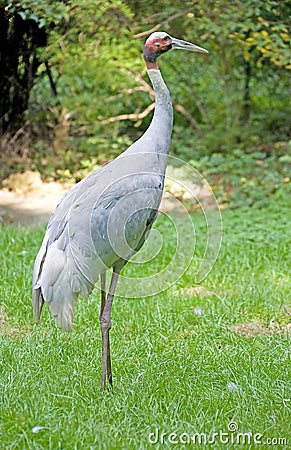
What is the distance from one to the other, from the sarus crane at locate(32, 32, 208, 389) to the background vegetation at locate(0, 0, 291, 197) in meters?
3.69

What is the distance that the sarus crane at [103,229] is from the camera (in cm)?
333

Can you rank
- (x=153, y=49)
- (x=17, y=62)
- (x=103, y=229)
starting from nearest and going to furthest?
(x=103, y=229)
(x=153, y=49)
(x=17, y=62)

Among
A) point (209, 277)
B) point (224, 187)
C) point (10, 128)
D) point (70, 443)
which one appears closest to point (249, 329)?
point (209, 277)

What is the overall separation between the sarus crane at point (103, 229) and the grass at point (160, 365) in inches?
11.6

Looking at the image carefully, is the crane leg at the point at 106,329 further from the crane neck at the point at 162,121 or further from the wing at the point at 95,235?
the crane neck at the point at 162,121

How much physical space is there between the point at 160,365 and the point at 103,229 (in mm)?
852

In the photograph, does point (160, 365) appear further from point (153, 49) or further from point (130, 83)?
point (130, 83)

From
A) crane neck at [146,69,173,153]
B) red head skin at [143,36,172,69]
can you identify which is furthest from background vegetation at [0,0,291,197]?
crane neck at [146,69,173,153]

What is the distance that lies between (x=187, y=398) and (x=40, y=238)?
3.10 metres

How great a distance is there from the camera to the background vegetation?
7730 mm

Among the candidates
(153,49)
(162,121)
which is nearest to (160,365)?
(162,121)

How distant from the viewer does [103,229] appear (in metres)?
3.33

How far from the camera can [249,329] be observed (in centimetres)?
431

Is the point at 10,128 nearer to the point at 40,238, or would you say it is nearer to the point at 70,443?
the point at 40,238
